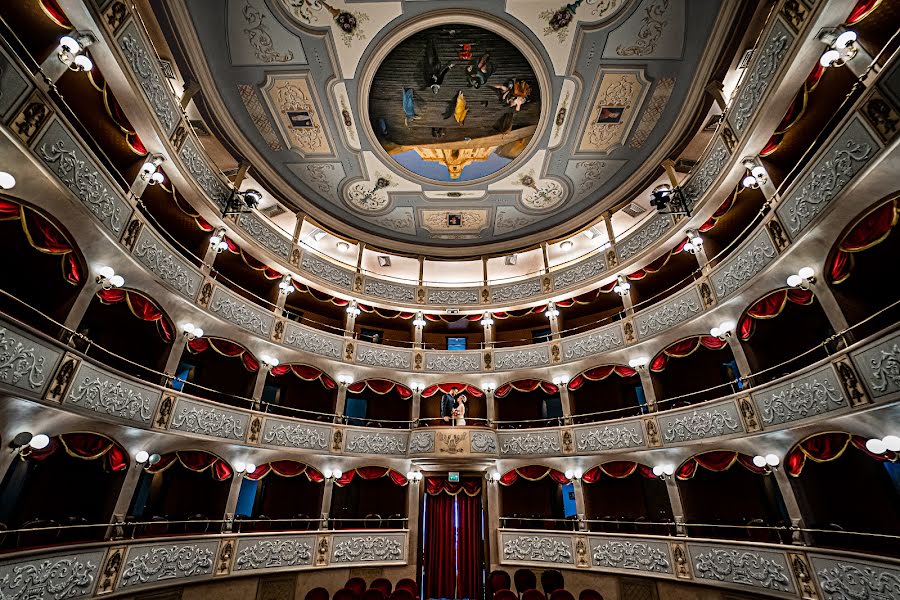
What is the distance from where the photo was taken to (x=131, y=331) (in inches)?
428

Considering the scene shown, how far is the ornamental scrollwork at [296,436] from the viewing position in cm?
1143

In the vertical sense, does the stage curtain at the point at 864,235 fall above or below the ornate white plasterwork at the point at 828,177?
below

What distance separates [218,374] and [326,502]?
548 centimetres

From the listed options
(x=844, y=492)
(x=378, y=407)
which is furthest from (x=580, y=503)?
(x=378, y=407)

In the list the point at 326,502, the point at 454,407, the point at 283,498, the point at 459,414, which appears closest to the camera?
the point at 326,502

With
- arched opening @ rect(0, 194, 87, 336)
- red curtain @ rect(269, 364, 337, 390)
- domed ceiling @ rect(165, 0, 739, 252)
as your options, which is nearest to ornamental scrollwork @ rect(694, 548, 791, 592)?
domed ceiling @ rect(165, 0, 739, 252)

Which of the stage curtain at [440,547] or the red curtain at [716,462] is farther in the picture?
the stage curtain at [440,547]

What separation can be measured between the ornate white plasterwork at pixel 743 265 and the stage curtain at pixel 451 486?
367 inches

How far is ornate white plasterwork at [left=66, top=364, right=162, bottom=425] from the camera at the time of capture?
23.3 ft

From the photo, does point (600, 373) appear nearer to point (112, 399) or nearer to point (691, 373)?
point (691, 373)

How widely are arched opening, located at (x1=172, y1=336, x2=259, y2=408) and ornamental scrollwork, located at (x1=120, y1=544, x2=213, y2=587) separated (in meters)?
4.01

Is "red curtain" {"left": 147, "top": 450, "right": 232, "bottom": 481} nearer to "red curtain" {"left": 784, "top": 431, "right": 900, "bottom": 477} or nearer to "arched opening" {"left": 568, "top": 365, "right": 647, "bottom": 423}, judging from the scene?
"arched opening" {"left": 568, "top": 365, "right": 647, "bottom": 423}

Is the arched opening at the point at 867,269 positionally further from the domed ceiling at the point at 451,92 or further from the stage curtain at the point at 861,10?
the domed ceiling at the point at 451,92

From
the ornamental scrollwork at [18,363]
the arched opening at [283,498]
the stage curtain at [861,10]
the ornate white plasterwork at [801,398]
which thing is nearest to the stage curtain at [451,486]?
the arched opening at [283,498]
